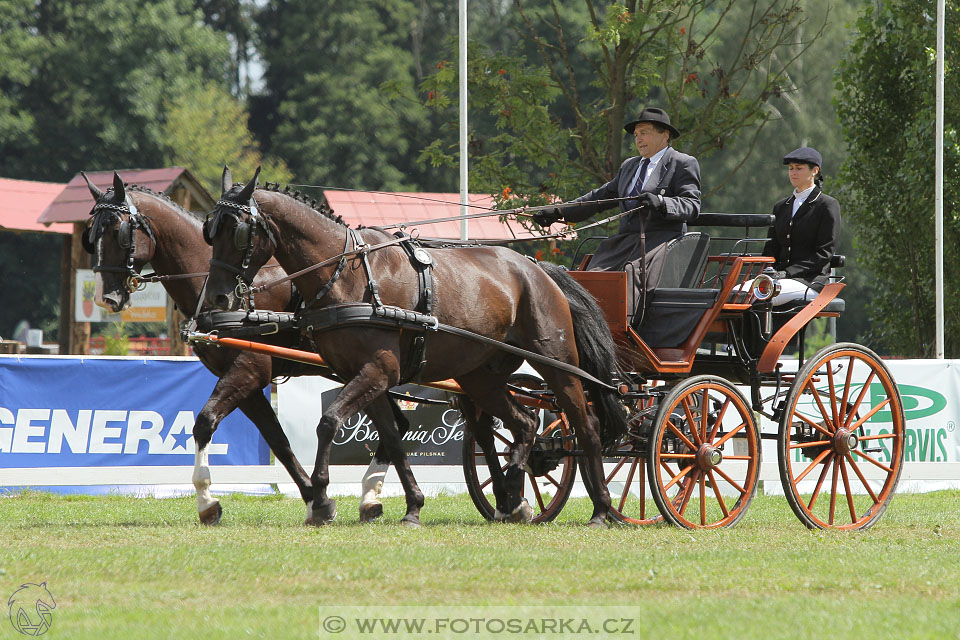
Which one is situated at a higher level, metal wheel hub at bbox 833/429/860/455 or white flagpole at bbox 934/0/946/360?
white flagpole at bbox 934/0/946/360

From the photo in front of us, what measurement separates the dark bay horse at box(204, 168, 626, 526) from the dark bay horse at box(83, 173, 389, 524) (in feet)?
2.81

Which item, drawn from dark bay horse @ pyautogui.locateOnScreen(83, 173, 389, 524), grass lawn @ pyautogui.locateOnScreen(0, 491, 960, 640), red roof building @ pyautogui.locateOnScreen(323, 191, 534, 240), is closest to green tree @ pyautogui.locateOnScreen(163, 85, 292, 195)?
red roof building @ pyautogui.locateOnScreen(323, 191, 534, 240)

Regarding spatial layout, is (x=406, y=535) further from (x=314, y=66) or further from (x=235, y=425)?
(x=314, y=66)

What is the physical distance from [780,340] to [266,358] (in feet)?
11.4

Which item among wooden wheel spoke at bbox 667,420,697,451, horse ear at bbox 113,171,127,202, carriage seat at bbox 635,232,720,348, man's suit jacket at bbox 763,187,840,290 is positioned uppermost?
horse ear at bbox 113,171,127,202

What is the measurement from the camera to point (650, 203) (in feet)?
26.5

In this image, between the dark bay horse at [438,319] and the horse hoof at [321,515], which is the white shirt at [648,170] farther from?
the horse hoof at [321,515]

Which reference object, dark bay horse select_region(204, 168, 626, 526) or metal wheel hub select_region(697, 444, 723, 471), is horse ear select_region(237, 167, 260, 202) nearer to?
dark bay horse select_region(204, 168, 626, 526)

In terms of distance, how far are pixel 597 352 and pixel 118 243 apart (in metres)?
3.37

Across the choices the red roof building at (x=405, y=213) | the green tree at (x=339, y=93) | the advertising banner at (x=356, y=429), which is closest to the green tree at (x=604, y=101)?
the red roof building at (x=405, y=213)

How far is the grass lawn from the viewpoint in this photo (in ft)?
15.6

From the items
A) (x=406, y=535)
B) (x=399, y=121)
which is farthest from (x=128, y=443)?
(x=399, y=121)

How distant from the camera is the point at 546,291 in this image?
826cm

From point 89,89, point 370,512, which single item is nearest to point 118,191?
point 370,512
